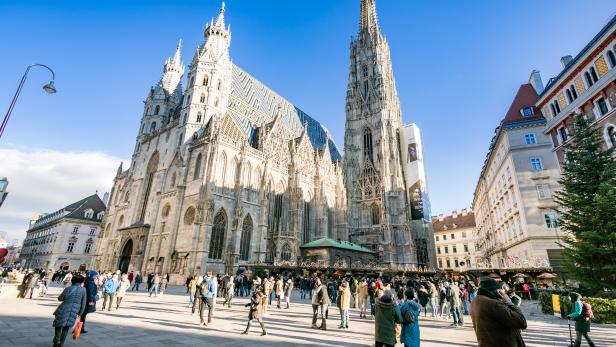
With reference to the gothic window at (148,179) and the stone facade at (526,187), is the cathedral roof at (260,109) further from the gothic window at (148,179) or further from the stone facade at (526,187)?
the stone facade at (526,187)

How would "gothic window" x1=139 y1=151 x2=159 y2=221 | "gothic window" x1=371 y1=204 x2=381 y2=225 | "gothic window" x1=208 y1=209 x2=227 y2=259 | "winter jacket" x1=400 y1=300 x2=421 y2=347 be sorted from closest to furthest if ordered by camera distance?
"winter jacket" x1=400 y1=300 x2=421 y2=347 → "gothic window" x1=208 y1=209 x2=227 y2=259 → "gothic window" x1=139 y1=151 x2=159 y2=221 → "gothic window" x1=371 y1=204 x2=381 y2=225

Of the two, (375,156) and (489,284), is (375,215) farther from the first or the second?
(489,284)

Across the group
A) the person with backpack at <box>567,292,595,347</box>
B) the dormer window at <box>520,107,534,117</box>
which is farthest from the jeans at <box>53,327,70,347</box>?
the dormer window at <box>520,107,534,117</box>

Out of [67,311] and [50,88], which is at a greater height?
[50,88]

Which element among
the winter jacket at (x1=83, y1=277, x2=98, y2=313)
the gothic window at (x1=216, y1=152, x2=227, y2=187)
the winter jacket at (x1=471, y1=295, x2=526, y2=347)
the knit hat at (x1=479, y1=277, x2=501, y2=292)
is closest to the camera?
the winter jacket at (x1=471, y1=295, x2=526, y2=347)

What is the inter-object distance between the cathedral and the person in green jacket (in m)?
20.1

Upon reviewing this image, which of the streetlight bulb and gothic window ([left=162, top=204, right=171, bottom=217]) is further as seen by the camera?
gothic window ([left=162, top=204, right=171, bottom=217])

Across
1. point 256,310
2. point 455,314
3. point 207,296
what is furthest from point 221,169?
point 455,314

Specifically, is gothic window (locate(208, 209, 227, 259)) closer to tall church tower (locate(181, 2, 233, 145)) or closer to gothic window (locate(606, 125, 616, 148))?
tall church tower (locate(181, 2, 233, 145))

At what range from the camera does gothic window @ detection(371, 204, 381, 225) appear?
4388 cm

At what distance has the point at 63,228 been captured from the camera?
154 ft

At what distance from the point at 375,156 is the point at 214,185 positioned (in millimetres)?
27880

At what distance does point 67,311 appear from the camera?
18.3ft

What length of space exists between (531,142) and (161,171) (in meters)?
39.4
